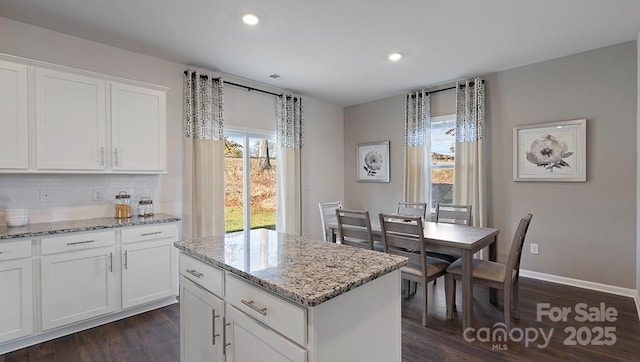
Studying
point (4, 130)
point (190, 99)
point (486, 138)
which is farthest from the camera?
point (486, 138)

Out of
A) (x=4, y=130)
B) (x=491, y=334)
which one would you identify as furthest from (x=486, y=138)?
(x=4, y=130)

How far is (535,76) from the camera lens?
12.6ft

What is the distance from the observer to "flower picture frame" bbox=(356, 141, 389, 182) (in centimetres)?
544

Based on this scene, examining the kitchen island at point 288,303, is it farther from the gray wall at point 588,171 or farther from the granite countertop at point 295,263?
the gray wall at point 588,171

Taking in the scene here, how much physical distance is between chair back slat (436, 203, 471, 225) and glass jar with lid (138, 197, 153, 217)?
3407 mm

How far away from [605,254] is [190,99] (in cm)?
516

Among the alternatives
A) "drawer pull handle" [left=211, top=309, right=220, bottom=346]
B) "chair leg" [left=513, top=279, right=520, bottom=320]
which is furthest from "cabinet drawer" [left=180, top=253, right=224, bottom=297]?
"chair leg" [left=513, top=279, right=520, bottom=320]

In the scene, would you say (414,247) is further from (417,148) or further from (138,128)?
(138,128)

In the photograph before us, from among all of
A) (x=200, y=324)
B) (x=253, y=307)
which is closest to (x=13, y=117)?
(x=200, y=324)

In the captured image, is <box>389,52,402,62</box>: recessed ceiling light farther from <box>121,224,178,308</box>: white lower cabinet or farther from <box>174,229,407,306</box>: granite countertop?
<box>121,224,178,308</box>: white lower cabinet

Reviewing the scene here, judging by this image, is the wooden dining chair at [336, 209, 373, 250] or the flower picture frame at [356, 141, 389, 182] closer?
the wooden dining chair at [336, 209, 373, 250]

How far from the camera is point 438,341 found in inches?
97.8

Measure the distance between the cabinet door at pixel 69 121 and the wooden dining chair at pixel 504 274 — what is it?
3.51 meters

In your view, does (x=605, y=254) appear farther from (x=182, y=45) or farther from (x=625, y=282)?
(x=182, y=45)
